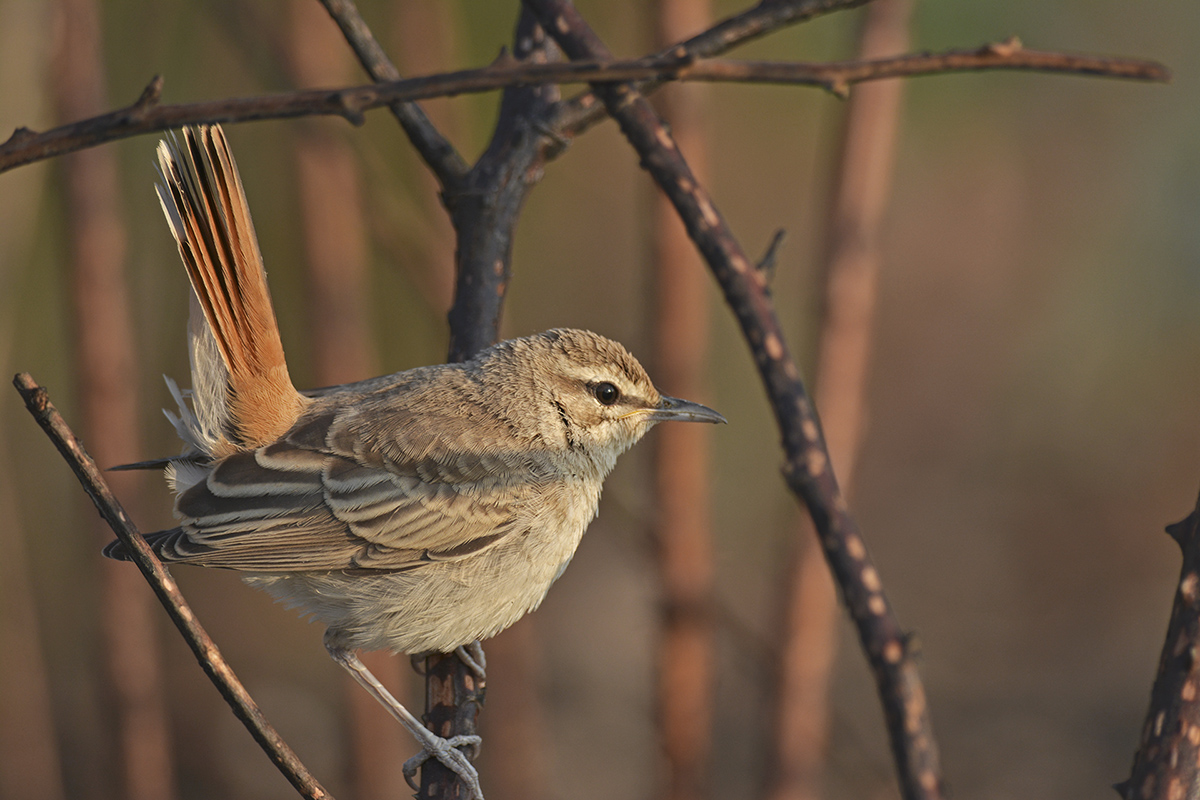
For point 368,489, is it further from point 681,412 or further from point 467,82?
point 467,82

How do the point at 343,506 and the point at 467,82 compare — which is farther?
the point at 343,506

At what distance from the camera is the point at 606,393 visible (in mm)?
3746

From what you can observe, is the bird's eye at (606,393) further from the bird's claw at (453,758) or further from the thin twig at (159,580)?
the thin twig at (159,580)

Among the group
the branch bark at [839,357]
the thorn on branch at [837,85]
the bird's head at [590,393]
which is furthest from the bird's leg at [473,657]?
the thorn on branch at [837,85]

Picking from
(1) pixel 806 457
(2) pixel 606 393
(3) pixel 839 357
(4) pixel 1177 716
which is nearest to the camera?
(1) pixel 806 457

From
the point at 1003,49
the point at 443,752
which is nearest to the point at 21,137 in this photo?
the point at 1003,49

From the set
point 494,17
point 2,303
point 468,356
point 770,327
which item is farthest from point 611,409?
point 494,17

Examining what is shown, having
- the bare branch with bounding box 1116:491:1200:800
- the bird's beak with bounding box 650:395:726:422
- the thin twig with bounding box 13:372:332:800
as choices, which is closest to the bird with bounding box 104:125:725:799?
the bird's beak with bounding box 650:395:726:422

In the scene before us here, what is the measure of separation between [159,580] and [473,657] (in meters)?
1.88

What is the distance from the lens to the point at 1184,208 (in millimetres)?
8086

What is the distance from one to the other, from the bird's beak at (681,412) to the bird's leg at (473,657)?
1123 mm

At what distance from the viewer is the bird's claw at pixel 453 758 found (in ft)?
9.66

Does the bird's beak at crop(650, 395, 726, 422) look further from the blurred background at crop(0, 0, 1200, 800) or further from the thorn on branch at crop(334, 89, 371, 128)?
the thorn on branch at crop(334, 89, 371, 128)

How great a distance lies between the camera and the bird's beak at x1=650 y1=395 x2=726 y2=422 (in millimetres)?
3725
